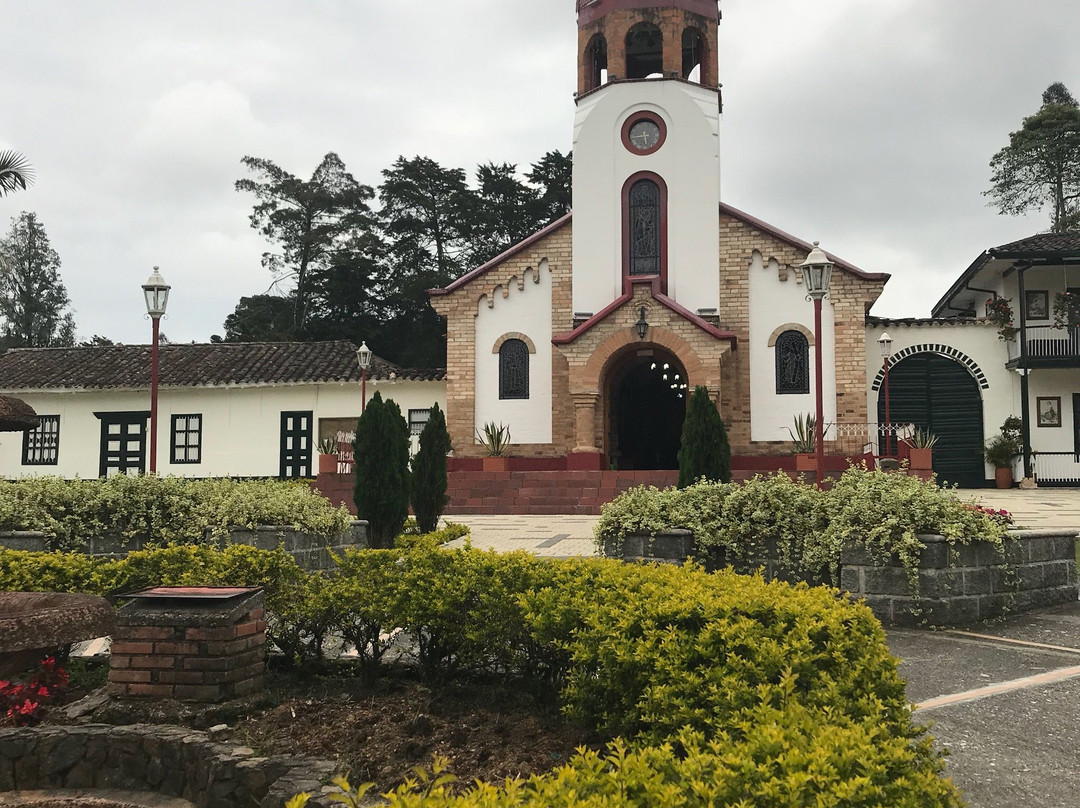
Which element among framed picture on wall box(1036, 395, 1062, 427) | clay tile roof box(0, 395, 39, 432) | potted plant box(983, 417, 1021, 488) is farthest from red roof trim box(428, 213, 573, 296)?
framed picture on wall box(1036, 395, 1062, 427)

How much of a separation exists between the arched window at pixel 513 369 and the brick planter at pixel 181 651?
66.0 ft

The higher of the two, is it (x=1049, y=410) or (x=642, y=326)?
(x=642, y=326)

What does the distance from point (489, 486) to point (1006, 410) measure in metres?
15.4

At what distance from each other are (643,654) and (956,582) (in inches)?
188

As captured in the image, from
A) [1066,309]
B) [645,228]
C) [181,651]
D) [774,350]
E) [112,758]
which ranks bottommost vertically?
[112,758]

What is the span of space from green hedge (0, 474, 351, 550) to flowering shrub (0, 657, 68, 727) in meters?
4.25

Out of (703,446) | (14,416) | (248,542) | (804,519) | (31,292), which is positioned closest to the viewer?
(804,519)

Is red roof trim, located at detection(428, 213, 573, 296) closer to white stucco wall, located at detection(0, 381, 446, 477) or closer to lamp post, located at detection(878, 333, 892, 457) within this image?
white stucco wall, located at detection(0, 381, 446, 477)

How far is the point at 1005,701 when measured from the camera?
5.33 m

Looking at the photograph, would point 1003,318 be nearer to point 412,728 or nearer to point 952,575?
point 952,575

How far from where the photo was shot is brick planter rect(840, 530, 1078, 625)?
7551mm

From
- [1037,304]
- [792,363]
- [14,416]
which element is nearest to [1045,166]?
[1037,304]

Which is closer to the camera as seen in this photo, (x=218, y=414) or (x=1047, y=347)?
(x=1047, y=347)

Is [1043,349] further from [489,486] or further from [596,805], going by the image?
[596,805]
